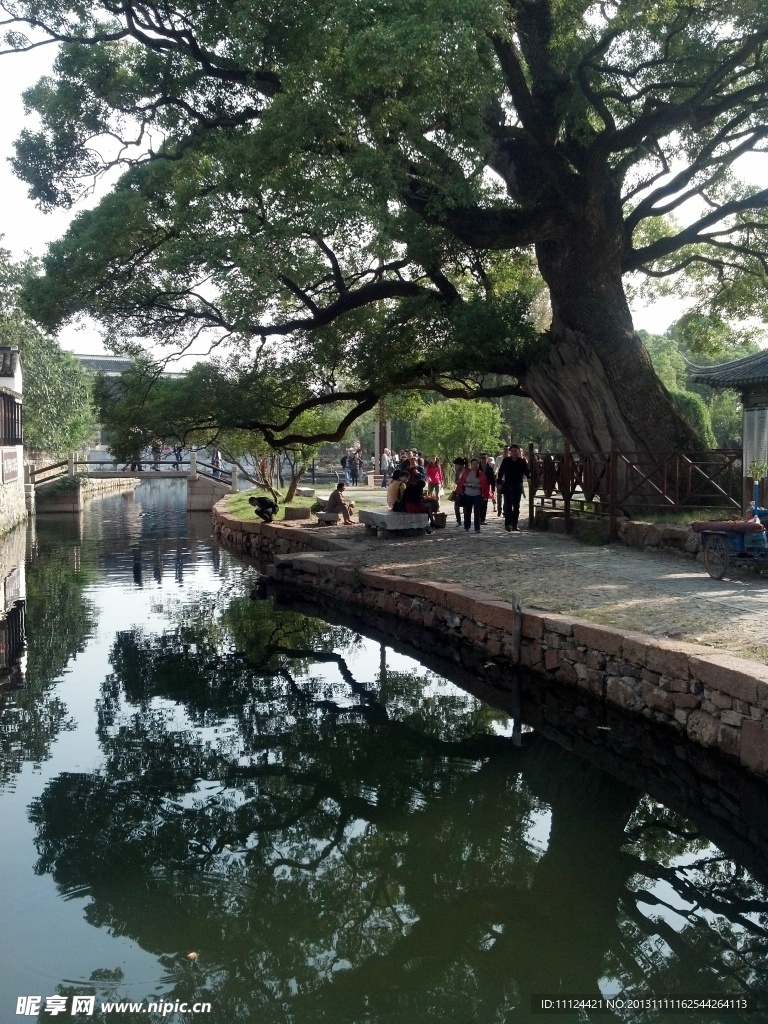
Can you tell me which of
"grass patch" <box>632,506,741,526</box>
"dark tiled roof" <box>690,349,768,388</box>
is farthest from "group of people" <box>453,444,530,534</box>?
"dark tiled roof" <box>690,349,768,388</box>

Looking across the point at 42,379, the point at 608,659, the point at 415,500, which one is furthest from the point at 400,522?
the point at 42,379

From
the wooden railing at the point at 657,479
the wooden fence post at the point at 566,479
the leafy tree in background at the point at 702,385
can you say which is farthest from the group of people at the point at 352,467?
the wooden railing at the point at 657,479

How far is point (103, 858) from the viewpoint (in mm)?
6469

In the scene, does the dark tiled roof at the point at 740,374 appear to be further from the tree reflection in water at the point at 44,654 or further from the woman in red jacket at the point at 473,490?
the tree reflection in water at the point at 44,654

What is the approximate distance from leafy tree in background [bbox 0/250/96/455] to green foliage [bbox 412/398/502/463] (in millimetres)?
18228

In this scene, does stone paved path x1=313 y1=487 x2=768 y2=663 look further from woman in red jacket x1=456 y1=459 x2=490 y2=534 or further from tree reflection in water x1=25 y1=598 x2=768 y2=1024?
tree reflection in water x1=25 y1=598 x2=768 y2=1024

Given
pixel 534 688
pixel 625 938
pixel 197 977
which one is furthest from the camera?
pixel 534 688

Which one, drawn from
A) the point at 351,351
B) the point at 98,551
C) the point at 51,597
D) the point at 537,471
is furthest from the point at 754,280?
the point at 98,551

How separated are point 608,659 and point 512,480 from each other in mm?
8989

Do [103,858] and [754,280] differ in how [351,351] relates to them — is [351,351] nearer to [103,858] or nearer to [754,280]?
[754,280]

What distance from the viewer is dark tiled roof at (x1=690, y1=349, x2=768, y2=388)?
17547 millimetres

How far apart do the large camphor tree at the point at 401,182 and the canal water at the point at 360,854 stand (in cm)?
642

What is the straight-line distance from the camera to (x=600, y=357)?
53.1 ft

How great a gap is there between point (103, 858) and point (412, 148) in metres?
10.2
